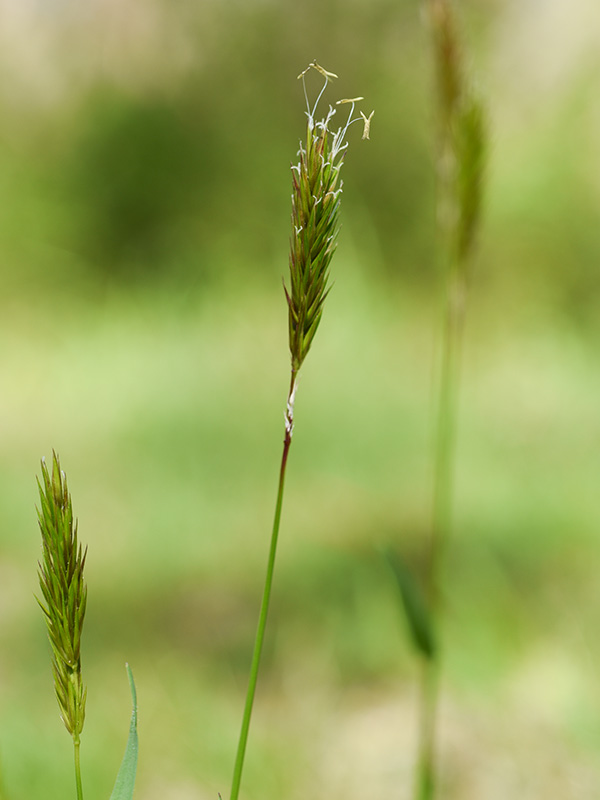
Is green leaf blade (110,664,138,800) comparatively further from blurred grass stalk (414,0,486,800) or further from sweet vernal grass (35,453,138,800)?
blurred grass stalk (414,0,486,800)

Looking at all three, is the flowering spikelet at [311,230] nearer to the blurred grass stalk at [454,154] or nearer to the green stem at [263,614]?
the green stem at [263,614]

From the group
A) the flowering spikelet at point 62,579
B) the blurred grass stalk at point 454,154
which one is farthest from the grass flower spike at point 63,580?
the blurred grass stalk at point 454,154

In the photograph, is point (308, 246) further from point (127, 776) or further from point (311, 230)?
point (127, 776)

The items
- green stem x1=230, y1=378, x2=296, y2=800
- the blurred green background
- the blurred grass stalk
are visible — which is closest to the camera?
green stem x1=230, y1=378, x2=296, y2=800

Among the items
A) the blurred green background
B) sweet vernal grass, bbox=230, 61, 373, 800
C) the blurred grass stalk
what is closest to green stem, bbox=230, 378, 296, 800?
sweet vernal grass, bbox=230, 61, 373, 800

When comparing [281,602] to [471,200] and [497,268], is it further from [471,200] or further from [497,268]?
[497,268]

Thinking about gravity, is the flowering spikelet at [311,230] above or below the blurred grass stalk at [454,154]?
below

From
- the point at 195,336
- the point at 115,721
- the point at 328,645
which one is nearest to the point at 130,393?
the point at 195,336
